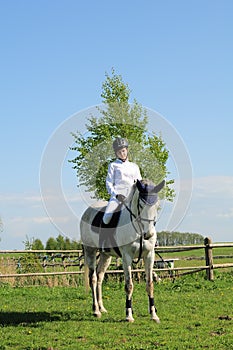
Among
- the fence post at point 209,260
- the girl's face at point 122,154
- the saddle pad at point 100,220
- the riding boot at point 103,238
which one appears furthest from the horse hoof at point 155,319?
the fence post at point 209,260

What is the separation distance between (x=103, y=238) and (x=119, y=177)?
4.31 feet

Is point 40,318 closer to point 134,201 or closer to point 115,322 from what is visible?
point 115,322

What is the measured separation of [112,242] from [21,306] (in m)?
3.33

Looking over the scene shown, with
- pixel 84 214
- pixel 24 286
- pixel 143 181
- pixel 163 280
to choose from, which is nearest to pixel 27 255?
pixel 24 286

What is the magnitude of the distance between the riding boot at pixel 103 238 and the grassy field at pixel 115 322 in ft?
3.91

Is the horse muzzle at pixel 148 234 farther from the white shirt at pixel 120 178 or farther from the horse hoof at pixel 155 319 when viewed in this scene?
the horse hoof at pixel 155 319

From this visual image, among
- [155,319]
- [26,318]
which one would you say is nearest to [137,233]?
[155,319]

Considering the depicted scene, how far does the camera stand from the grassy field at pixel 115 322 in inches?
267

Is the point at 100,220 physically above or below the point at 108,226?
above

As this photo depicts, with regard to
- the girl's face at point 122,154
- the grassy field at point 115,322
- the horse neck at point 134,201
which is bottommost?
the grassy field at point 115,322

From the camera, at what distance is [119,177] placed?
27.0 ft

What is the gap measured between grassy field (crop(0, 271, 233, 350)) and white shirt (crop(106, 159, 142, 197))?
7.12ft

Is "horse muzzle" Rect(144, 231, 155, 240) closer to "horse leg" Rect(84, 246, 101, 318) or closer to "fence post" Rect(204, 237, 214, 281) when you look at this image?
"horse leg" Rect(84, 246, 101, 318)

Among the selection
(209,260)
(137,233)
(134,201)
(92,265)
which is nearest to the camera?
(134,201)
